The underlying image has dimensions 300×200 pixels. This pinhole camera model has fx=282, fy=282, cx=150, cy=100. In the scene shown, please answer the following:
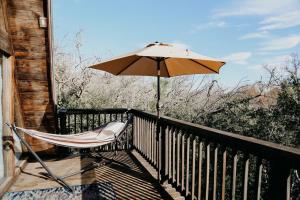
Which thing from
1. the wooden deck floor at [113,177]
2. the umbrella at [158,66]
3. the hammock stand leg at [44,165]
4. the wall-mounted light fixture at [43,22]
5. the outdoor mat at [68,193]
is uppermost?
the wall-mounted light fixture at [43,22]

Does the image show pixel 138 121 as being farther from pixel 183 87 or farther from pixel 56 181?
pixel 183 87

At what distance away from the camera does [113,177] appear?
3.98 m

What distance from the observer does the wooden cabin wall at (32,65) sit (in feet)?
13.5

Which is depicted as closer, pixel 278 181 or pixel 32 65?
pixel 278 181

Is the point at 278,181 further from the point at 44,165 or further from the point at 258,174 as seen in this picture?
the point at 44,165

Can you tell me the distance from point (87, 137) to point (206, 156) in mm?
2202

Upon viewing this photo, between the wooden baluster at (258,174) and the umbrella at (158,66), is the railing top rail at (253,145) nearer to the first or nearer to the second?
the wooden baluster at (258,174)

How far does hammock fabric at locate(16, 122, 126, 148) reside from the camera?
12.1 feet

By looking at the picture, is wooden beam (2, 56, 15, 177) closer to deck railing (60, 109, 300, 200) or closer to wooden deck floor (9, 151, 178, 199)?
wooden deck floor (9, 151, 178, 199)

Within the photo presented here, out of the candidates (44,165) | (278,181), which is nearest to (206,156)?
(278,181)

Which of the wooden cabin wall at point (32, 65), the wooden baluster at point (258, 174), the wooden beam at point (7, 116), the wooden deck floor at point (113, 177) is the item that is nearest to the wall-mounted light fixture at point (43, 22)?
the wooden cabin wall at point (32, 65)

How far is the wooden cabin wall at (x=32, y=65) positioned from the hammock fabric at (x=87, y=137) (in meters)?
1.02

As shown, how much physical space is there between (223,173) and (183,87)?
14038 mm

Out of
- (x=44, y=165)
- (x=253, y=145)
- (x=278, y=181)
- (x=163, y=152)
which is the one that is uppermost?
(x=253, y=145)
